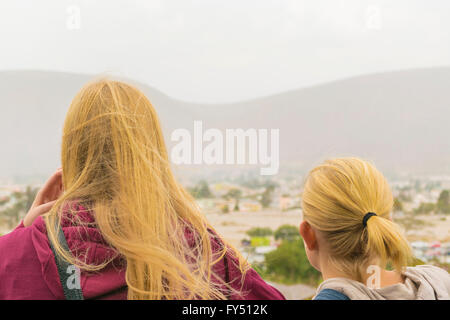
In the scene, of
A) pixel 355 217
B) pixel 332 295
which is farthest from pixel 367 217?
pixel 332 295

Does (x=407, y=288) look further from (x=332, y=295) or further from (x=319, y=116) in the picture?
(x=319, y=116)

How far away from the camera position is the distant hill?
11.4ft

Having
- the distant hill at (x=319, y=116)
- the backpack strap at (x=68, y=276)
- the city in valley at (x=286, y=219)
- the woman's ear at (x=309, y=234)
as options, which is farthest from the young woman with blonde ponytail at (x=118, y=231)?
the city in valley at (x=286, y=219)

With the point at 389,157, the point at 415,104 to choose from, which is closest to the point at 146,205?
the point at 389,157

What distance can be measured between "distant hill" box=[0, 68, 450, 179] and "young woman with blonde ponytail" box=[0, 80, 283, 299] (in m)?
2.47

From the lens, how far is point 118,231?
1.74ft

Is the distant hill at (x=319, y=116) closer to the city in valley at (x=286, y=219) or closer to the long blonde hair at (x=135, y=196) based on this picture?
the city in valley at (x=286, y=219)

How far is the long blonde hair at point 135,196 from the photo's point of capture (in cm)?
53

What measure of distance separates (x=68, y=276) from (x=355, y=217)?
1.29ft

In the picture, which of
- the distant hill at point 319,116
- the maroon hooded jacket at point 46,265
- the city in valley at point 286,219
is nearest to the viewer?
the maroon hooded jacket at point 46,265

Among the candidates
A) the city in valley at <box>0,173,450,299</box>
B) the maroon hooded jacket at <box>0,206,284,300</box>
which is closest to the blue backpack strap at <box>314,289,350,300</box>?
the maroon hooded jacket at <box>0,206,284,300</box>
